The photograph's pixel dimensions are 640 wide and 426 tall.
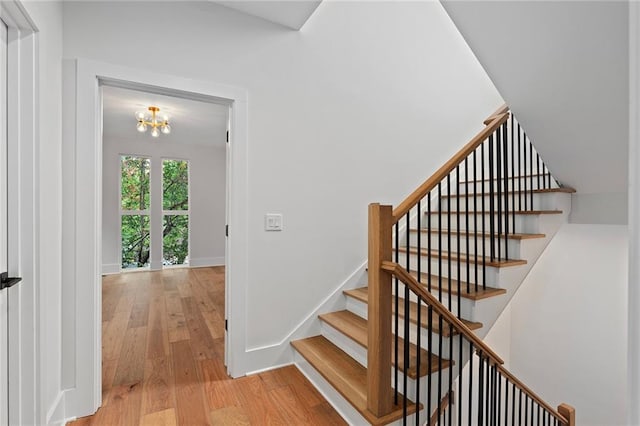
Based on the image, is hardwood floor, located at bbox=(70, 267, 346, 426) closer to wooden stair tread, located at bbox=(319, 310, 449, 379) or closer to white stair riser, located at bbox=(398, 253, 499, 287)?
wooden stair tread, located at bbox=(319, 310, 449, 379)

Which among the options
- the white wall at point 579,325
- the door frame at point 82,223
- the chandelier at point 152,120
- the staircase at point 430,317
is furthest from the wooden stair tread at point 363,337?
the chandelier at point 152,120

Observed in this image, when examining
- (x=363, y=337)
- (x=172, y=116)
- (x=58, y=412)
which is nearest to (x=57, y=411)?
(x=58, y=412)

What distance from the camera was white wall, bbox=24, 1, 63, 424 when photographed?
1369 mm

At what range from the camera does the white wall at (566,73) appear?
134cm

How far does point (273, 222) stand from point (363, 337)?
102cm

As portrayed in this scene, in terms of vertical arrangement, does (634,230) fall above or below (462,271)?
above

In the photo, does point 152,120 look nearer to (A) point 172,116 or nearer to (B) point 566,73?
(A) point 172,116

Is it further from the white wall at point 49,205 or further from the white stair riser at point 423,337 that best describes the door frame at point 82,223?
the white stair riser at point 423,337

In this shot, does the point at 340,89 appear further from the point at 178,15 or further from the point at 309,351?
the point at 309,351

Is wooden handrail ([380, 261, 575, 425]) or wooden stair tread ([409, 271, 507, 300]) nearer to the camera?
wooden handrail ([380, 261, 575, 425])

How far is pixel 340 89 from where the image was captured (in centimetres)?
260

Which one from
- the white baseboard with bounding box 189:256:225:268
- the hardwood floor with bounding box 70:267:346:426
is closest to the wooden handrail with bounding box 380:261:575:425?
the hardwood floor with bounding box 70:267:346:426

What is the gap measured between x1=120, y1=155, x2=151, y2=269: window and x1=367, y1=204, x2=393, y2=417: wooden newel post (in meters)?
5.55

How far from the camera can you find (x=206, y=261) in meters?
6.27
